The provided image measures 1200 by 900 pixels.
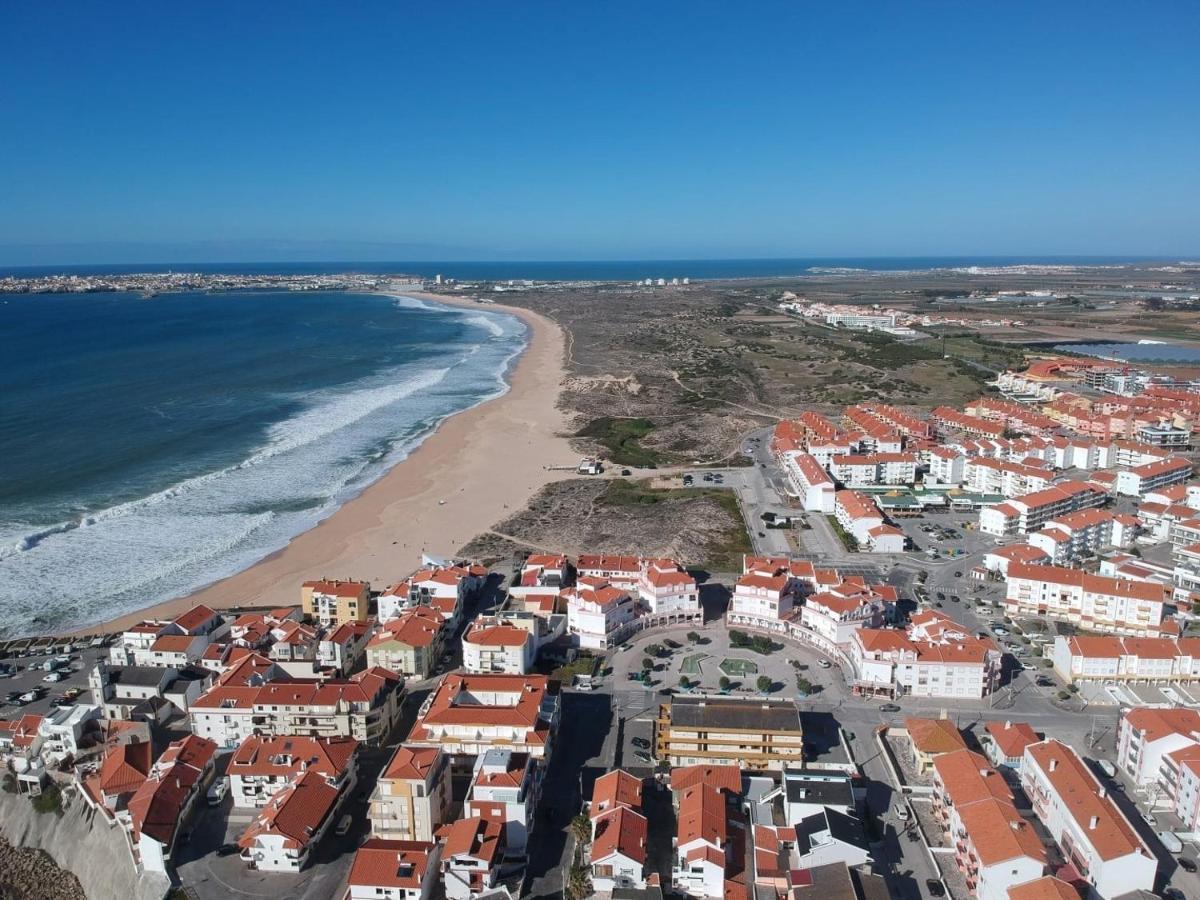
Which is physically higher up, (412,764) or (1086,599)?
(412,764)

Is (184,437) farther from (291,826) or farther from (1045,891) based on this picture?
(1045,891)

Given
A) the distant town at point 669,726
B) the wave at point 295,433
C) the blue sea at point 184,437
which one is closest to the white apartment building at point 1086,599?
the distant town at point 669,726

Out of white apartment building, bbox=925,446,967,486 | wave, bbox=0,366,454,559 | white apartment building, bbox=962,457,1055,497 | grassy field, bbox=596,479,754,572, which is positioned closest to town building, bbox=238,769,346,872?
grassy field, bbox=596,479,754,572

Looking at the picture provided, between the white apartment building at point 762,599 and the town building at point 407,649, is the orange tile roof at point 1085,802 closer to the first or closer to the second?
the white apartment building at point 762,599

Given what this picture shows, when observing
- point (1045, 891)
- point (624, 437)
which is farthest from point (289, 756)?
point (624, 437)

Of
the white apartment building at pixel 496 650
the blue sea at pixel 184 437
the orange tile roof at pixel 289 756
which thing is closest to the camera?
the orange tile roof at pixel 289 756

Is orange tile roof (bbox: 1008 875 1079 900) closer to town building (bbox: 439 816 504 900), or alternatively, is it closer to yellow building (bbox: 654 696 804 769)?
yellow building (bbox: 654 696 804 769)
